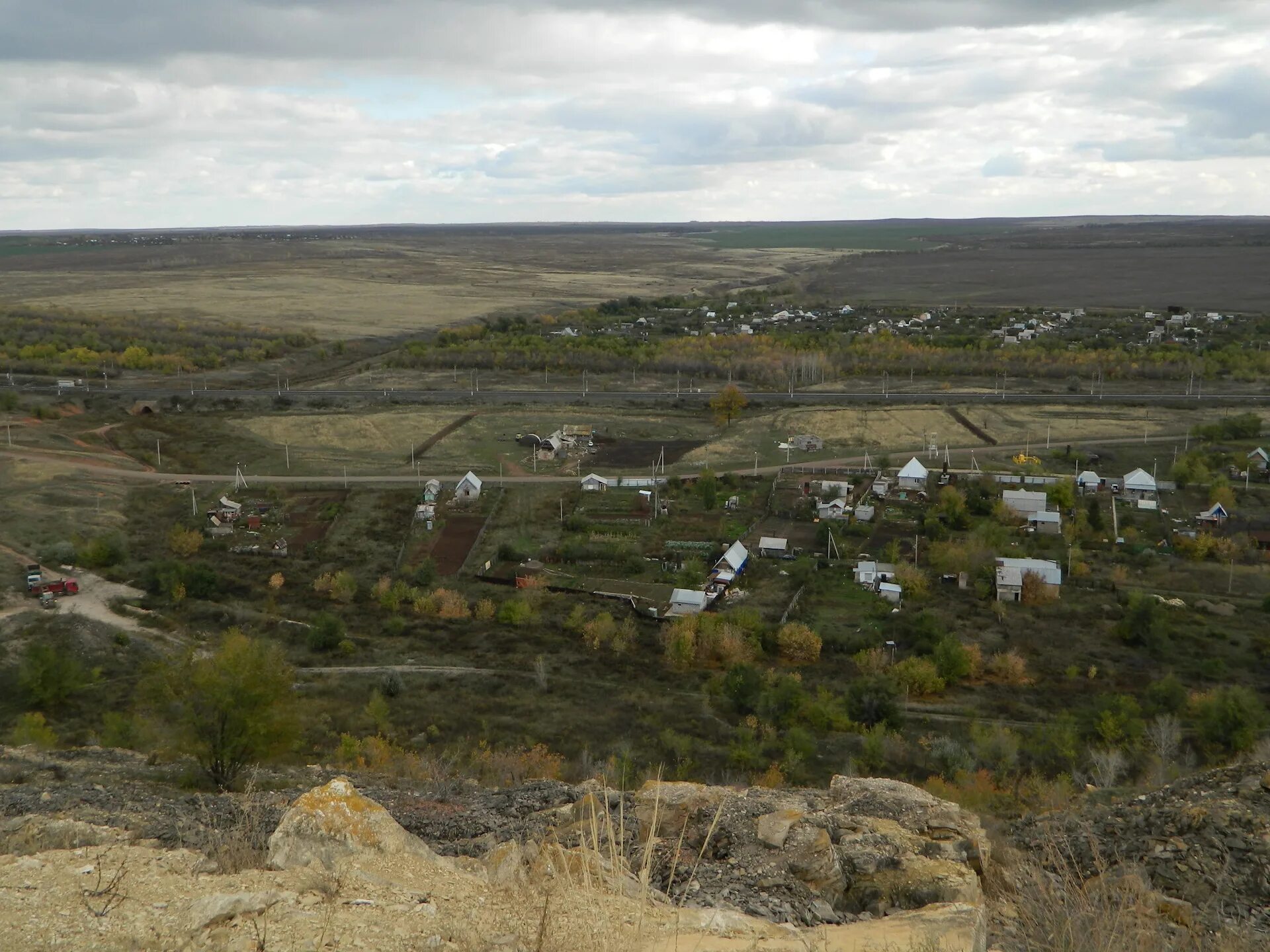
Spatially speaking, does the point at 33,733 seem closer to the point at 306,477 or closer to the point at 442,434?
the point at 306,477

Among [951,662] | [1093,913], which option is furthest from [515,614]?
[1093,913]

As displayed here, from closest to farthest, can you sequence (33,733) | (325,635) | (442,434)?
(33,733) → (325,635) → (442,434)

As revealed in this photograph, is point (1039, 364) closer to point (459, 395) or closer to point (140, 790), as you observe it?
point (459, 395)

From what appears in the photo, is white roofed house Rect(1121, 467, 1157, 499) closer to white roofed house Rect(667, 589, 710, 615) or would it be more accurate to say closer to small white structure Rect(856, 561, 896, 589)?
small white structure Rect(856, 561, 896, 589)

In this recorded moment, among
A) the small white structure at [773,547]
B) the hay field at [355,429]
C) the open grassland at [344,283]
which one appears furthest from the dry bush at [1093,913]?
the open grassland at [344,283]

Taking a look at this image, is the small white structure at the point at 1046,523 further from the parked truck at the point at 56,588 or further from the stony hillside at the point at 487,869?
the parked truck at the point at 56,588

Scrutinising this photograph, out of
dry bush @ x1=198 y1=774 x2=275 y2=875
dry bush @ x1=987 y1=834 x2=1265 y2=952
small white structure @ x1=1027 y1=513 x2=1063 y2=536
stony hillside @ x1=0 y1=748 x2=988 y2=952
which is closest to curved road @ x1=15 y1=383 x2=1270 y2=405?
small white structure @ x1=1027 y1=513 x2=1063 y2=536
